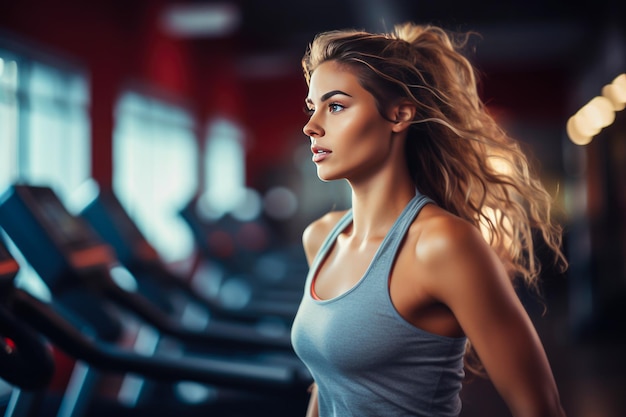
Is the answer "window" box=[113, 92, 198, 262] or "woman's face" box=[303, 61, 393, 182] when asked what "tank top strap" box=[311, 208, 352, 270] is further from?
"window" box=[113, 92, 198, 262]

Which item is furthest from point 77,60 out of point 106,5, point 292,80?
point 292,80

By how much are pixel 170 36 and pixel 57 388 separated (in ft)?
12.4

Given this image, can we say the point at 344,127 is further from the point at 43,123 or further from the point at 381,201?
the point at 43,123

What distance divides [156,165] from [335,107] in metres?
5.69

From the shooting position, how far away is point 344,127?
1132 mm

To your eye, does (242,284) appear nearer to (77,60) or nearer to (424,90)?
(77,60)

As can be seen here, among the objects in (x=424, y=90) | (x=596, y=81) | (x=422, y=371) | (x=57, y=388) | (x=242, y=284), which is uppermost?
(x=424, y=90)

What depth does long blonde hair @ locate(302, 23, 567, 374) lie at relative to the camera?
1169 mm

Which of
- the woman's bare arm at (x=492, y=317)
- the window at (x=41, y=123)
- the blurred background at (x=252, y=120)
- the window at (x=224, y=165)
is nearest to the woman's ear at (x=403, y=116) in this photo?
the woman's bare arm at (x=492, y=317)

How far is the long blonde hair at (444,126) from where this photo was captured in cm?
117

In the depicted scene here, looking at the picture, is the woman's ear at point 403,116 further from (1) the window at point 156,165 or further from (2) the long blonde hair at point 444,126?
(1) the window at point 156,165

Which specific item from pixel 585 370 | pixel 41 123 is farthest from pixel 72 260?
pixel 585 370

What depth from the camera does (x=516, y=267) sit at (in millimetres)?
1451

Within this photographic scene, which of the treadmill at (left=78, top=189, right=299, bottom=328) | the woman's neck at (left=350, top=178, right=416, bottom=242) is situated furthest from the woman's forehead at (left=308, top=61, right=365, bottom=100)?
the treadmill at (left=78, top=189, right=299, bottom=328)
